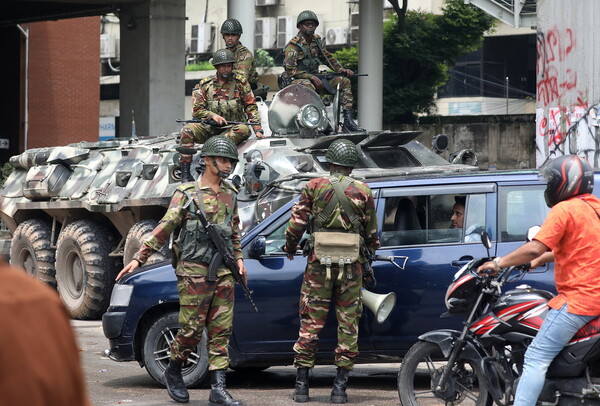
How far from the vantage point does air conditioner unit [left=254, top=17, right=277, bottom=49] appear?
47.7m

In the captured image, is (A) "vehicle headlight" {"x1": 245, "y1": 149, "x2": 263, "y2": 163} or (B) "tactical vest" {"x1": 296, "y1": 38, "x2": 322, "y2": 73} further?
(B) "tactical vest" {"x1": 296, "y1": 38, "x2": 322, "y2": 73}

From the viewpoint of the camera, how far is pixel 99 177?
15234mm

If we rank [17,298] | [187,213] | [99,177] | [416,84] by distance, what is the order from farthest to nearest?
[416,84], [99,177], [187,213], [17,298]

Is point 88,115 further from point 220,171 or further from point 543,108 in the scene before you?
point 220,171

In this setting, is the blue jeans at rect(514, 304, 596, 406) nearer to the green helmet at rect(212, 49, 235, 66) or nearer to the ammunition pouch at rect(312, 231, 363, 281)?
the ammunition pouch at rect(312, 231, 363, 281)

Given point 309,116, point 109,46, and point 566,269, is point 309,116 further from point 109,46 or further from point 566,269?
point 109,46

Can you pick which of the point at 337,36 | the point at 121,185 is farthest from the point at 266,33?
the point at 121,185

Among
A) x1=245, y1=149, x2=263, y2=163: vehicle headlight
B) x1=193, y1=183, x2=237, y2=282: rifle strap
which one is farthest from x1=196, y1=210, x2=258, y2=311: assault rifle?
x1=245, y1=149, x2=263, y2=163: vehicle headlight

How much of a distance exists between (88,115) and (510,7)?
49.8 feet

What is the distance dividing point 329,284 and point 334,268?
11 cm

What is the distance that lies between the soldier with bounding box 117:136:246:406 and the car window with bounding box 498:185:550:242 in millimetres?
1800

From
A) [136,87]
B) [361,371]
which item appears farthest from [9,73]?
[361,371]

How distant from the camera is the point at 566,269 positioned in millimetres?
6098

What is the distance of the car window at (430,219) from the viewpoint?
8219 millimetres
